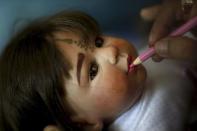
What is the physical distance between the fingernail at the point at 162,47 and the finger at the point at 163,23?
0.04 meters

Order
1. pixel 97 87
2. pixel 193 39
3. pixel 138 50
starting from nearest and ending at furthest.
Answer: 1. pixel 193 39
2. pixel 97 87
3. pixel 138 50

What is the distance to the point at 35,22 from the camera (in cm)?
65

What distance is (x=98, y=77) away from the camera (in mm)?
565

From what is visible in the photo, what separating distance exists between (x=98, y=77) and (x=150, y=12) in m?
0.14

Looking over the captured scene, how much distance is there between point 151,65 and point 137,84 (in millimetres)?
72

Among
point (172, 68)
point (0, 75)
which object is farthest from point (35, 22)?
point (172, 68)

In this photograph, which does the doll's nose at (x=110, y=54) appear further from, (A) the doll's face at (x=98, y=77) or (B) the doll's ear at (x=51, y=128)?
(B) the doll's ear at (x=51, y=128)

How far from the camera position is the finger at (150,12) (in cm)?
60

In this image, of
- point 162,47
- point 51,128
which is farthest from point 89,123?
point 162,47

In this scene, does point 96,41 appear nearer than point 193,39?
No

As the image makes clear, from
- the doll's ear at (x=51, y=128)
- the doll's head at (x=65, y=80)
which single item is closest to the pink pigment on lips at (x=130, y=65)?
the doll's head at (x=65, y=80)

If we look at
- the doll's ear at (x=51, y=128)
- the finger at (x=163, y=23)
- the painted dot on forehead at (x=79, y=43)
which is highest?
the finger at (x=163, y=23)

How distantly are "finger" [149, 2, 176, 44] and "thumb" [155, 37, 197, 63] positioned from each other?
0.05 m

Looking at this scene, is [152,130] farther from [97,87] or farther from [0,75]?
[0,75]
